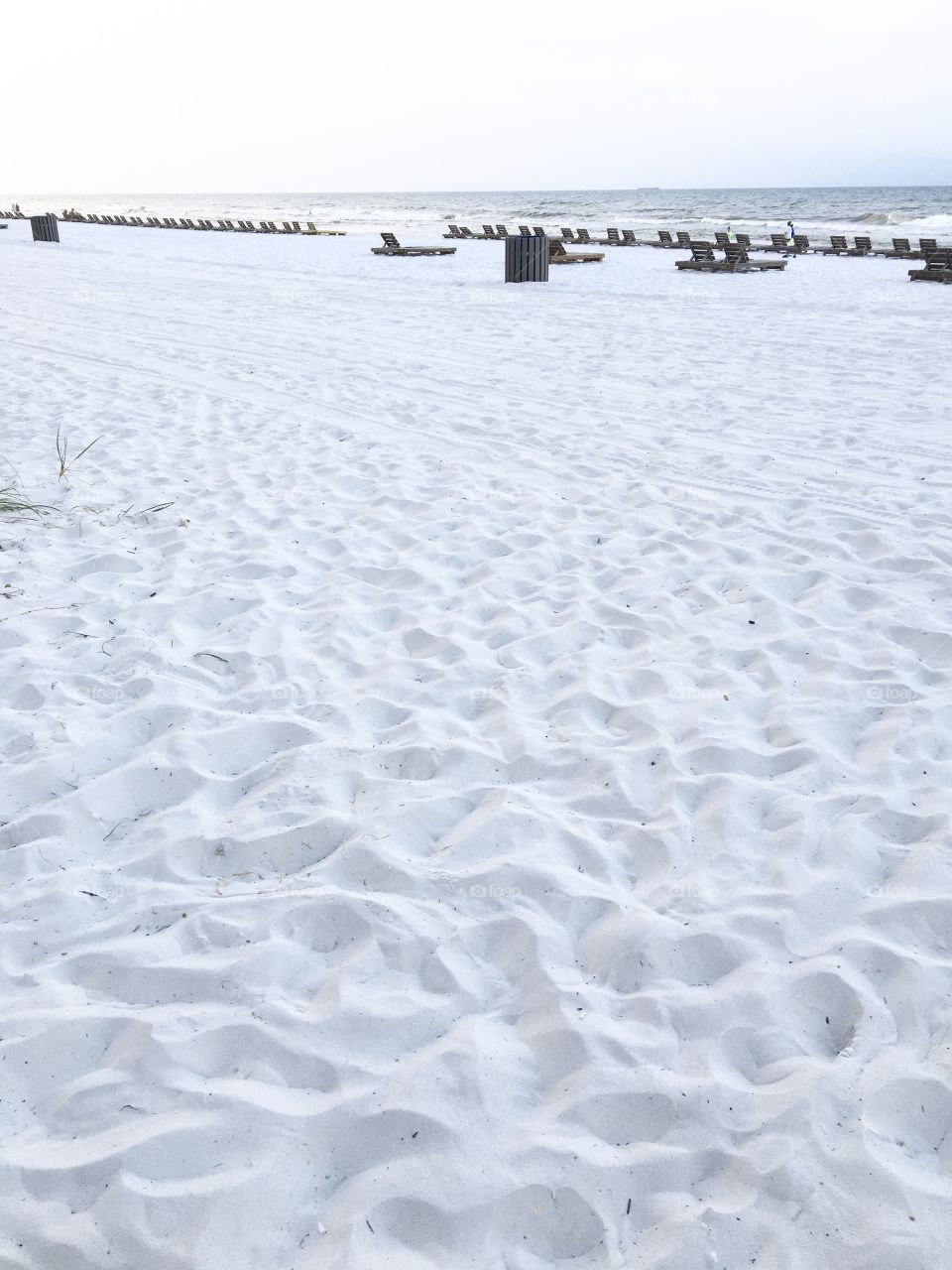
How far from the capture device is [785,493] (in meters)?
5.57

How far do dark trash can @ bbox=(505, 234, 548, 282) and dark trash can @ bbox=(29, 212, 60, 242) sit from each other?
17.2m

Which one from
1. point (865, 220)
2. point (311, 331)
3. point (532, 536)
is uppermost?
point (865, 220)

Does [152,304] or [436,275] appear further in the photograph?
[436,275]

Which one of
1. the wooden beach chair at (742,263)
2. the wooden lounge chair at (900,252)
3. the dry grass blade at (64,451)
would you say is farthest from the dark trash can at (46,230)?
the dry grass blade at (64,451)

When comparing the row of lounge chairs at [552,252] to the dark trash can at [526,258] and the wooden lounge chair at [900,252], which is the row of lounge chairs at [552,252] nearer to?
the dark trash can at [526,258]

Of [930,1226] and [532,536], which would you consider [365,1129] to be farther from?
[532,536]

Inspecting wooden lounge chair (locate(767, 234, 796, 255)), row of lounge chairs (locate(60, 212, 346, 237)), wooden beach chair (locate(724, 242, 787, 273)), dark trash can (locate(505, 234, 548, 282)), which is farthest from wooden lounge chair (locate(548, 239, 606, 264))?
row of lounge chairs (locate(60, 212, 346, 237))

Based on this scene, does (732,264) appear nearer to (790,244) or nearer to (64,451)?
(790,244)

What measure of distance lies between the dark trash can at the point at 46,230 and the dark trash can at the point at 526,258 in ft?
56.5

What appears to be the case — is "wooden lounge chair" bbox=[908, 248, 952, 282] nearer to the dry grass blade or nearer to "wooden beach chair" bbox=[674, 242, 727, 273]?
"wooden beach chair" bbox=[674, 242, 727, 273]

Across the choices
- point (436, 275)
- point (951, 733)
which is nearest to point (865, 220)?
point (436, 275)

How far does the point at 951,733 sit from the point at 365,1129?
2337 mm

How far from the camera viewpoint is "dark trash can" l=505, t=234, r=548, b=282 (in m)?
16.5

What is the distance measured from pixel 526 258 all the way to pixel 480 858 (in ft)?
51.0
